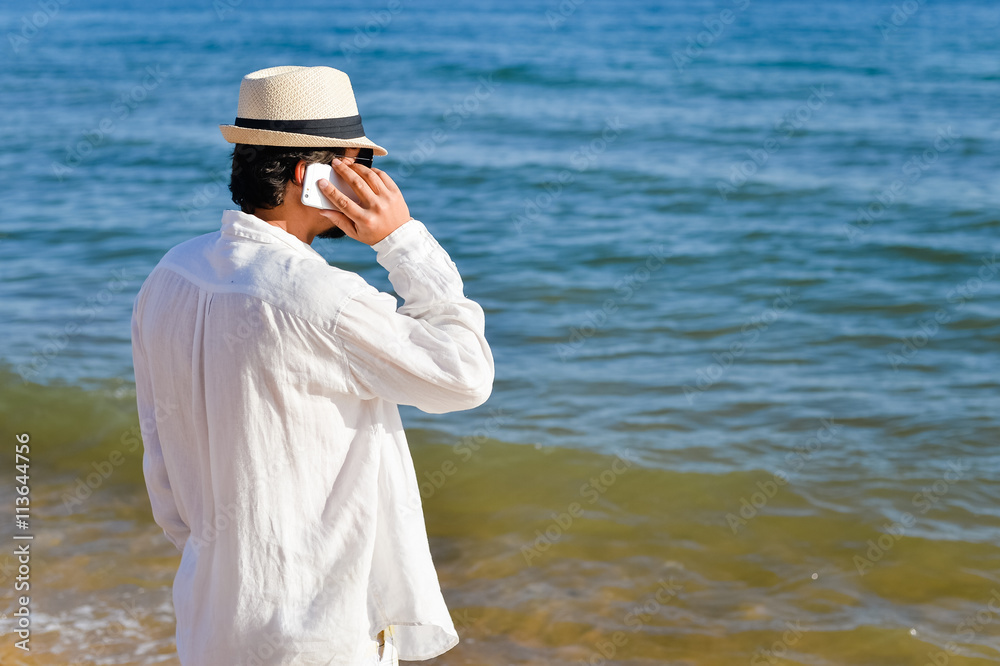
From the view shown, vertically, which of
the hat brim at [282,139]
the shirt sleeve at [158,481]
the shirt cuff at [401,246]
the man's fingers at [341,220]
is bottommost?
the shirt sleeve at [158,481]

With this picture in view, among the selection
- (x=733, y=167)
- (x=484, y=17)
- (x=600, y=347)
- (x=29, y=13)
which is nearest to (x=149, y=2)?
(x=29, y=13)

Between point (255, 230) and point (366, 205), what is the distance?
23cm

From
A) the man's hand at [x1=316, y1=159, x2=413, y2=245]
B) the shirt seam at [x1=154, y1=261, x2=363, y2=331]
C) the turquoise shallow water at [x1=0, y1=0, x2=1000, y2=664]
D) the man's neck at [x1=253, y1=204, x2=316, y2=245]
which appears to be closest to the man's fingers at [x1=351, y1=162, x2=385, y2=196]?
the man's hand at [x1=316, y1=159, x2=413, y2=245]

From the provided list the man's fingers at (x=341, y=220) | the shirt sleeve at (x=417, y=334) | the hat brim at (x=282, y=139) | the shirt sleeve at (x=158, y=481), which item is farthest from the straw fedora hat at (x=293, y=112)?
the shirt sleeve at (x=158, y=481)

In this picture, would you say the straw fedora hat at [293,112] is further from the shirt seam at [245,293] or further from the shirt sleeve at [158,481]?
the shirt sleeve at [158,481]

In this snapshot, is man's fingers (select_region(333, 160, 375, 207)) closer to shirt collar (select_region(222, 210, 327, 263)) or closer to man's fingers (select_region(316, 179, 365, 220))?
man's fingers (select_region(316, 179, 365, 220))

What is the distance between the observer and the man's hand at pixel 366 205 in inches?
74.9

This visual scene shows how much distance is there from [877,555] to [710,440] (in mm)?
1386

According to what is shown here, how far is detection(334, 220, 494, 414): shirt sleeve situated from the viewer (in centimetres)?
176

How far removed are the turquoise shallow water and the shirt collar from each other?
8.50ft

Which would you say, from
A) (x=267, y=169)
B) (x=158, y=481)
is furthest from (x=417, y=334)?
(x=158, y=481)

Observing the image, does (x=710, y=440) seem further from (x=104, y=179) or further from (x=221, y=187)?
(x=104, y=179)

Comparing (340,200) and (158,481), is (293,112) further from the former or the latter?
(158,481)

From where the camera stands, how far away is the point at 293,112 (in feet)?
6.25
